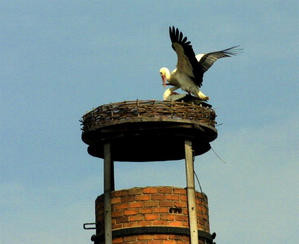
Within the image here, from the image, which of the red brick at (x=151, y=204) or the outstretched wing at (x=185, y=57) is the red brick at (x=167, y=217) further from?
the outstretched wing at (x=185, y=57)

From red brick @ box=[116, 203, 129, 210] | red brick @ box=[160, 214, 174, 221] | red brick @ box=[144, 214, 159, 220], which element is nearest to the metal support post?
red brick @ box=[116, 203, 129, 210]

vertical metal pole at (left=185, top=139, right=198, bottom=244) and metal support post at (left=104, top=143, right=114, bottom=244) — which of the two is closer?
vertical metal pole at (left=185, top=139, right=198, bottom=244)

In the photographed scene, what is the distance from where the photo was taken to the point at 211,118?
22891 millimetres

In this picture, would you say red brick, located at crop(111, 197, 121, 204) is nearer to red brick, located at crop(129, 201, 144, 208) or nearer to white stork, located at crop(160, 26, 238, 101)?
red brick, located at crop(129, 201, 144, 208)

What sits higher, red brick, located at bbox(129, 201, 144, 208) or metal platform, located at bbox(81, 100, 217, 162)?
metal platform, located at bbox(81, 100, 217, 162)

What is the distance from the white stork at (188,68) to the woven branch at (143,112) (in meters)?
1.53

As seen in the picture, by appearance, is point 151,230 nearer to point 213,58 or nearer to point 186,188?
point 186,188

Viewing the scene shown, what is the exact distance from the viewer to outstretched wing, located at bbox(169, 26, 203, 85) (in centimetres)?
2289

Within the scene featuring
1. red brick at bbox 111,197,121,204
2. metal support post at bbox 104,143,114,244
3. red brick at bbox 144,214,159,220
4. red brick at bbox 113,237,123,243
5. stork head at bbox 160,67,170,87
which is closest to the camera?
red brick at bbox 113,237,123,243

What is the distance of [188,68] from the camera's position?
23781 millimetres

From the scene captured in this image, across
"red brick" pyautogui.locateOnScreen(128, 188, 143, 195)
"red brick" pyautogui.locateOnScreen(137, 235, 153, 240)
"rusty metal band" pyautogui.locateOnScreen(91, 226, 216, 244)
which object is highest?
"red brick" pyautogui.locateOnScreen(128, 188, 143, 195)

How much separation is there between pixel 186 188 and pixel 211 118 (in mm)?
2129

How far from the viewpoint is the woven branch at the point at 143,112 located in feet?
71.5

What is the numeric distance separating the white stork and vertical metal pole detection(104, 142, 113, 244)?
247cm
